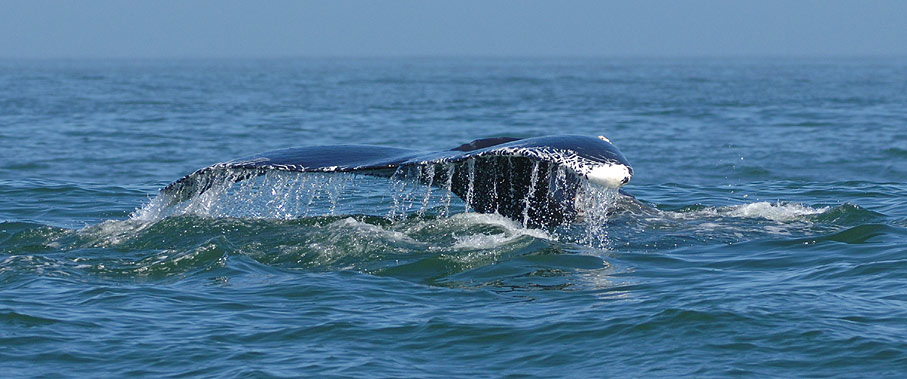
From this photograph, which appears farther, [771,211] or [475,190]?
[771,211]

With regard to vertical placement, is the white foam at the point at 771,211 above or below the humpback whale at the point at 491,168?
below

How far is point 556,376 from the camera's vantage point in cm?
670

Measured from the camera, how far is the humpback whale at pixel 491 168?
813 cm

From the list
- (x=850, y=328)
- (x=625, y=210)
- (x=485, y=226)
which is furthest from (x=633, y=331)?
(x=625, y=210)

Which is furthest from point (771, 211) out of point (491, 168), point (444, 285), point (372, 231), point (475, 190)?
point (444, 285)

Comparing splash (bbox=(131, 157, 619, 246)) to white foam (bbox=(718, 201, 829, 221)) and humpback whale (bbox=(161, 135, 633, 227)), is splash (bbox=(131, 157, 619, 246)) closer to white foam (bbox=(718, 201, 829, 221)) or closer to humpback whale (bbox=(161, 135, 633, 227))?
humpback whale (bbox=(161, 135, 633, 227))

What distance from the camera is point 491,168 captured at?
980 centimetres

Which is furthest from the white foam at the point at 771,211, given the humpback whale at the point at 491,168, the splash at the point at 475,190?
the humpback whale at the point at 491,168

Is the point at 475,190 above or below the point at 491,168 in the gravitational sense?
below

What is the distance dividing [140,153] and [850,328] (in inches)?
713

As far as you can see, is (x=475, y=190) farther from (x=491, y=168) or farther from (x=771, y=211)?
(x=771, y=211)

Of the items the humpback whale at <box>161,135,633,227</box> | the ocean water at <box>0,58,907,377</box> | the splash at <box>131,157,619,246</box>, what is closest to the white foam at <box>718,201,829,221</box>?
the ocean water at <box>0,58,907,377</box>

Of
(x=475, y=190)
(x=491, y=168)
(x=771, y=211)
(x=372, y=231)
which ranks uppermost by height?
(x=491, y=168)

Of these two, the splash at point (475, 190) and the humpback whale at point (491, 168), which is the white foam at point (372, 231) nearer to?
the splash at point (475, 190)
